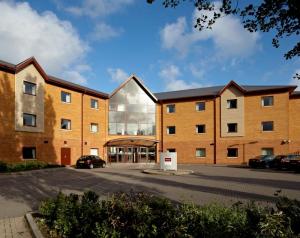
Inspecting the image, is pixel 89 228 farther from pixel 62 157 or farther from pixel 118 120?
pixel 118 120

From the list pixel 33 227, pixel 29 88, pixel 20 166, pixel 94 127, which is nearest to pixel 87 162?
pixel 20 166

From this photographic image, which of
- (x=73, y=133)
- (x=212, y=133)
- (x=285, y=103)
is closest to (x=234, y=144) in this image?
(x=212, y=133)

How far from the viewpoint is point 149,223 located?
561cm

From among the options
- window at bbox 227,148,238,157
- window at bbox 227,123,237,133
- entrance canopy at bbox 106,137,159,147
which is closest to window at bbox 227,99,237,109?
window at bbox 227,123,237,133

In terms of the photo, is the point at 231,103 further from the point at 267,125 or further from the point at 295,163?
the point at 295,163

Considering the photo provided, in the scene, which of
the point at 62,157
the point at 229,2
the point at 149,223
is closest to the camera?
the point at 149,223

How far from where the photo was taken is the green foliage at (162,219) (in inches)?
171

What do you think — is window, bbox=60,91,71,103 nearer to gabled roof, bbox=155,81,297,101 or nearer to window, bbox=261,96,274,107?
gabled roof, bbox=155,81,297,101

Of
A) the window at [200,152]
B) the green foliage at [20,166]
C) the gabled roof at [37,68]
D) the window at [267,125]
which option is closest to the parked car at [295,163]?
the window at [267,125]

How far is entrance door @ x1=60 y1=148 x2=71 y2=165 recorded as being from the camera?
111ft

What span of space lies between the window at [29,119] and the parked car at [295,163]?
24180 mm

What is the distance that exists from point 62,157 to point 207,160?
18055mm

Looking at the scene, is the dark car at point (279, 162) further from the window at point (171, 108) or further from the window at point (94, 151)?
the window at point (94, 151)

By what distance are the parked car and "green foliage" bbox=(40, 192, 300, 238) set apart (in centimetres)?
2269
